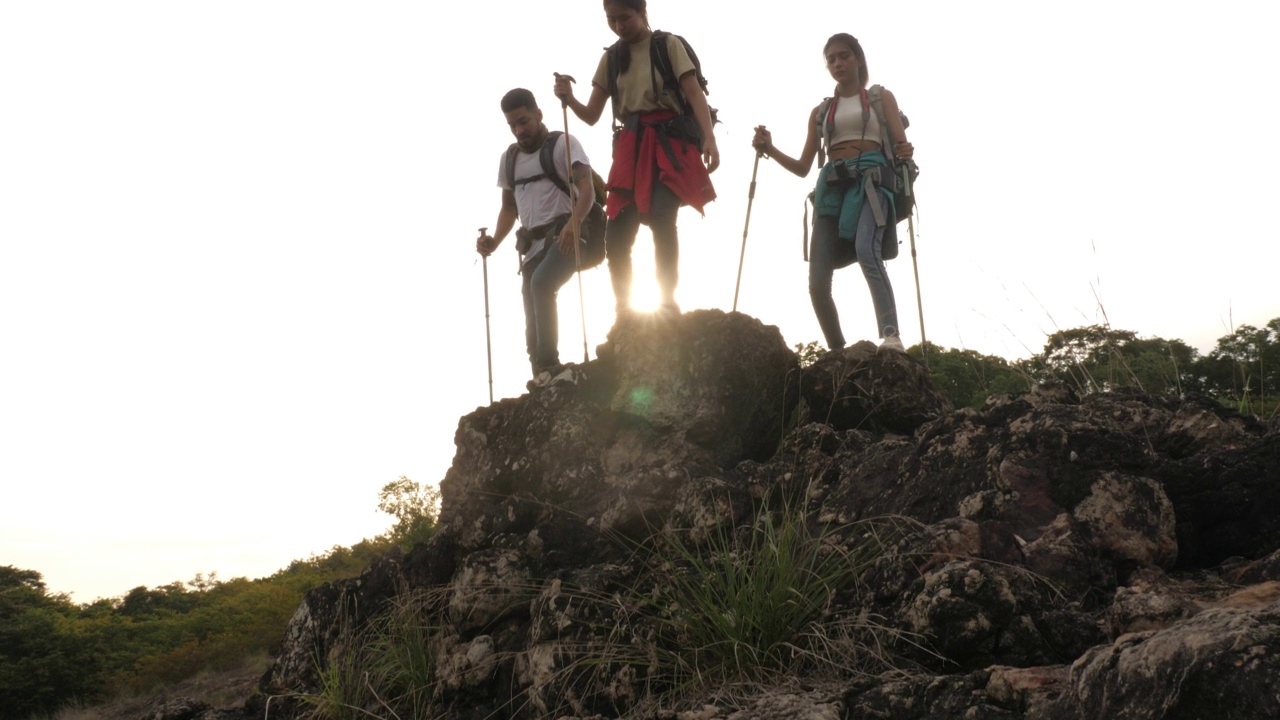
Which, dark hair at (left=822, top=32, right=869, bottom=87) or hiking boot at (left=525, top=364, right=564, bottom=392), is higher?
dark hair at (left=822, top=32, right=869, bottom=87)

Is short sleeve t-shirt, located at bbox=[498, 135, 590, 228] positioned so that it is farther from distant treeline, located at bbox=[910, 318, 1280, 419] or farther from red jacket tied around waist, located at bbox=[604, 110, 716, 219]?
distant treeline, located at bbox=[910, 318, 1280, 419]

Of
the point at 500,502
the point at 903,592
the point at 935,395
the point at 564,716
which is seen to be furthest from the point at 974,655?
the point at 500,502

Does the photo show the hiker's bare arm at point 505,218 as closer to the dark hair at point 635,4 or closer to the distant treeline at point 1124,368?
the dark hair at point 635,4

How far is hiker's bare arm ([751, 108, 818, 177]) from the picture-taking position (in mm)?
7559

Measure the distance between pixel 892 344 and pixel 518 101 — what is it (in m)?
3.20

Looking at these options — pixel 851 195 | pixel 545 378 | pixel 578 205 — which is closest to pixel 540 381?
pixel 545 378

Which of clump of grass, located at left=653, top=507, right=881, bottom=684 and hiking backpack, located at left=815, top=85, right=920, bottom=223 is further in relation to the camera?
hiking backpack, located at left=815, top=85, right=920, bottom=223

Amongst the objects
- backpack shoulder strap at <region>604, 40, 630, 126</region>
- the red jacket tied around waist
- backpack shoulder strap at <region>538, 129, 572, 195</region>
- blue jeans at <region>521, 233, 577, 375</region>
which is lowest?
blue jeans at <region>521, 233, 577, 375</region>

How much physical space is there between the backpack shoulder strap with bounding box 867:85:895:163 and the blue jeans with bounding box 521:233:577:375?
2.23 meters

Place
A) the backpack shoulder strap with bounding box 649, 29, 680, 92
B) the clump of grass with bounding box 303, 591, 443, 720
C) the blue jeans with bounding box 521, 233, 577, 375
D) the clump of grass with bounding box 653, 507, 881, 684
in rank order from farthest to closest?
the blue jeans with bounding box 521, 233, 577, 375
the backpack shoulder strap with bounding box 649, 29, 680, 92
the clump of grass with bounding box 303, 591, 443, 720
the clump of grass with bounding box 653, 507, 881, 684

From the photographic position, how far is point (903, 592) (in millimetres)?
4051

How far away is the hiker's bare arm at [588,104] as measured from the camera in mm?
7043

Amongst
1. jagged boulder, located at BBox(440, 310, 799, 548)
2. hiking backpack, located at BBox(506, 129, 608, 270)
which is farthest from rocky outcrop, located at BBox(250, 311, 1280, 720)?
hiking backpack, located at BBox(506, 129, 608, 270)

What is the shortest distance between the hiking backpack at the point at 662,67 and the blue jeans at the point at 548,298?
1.10 metres
